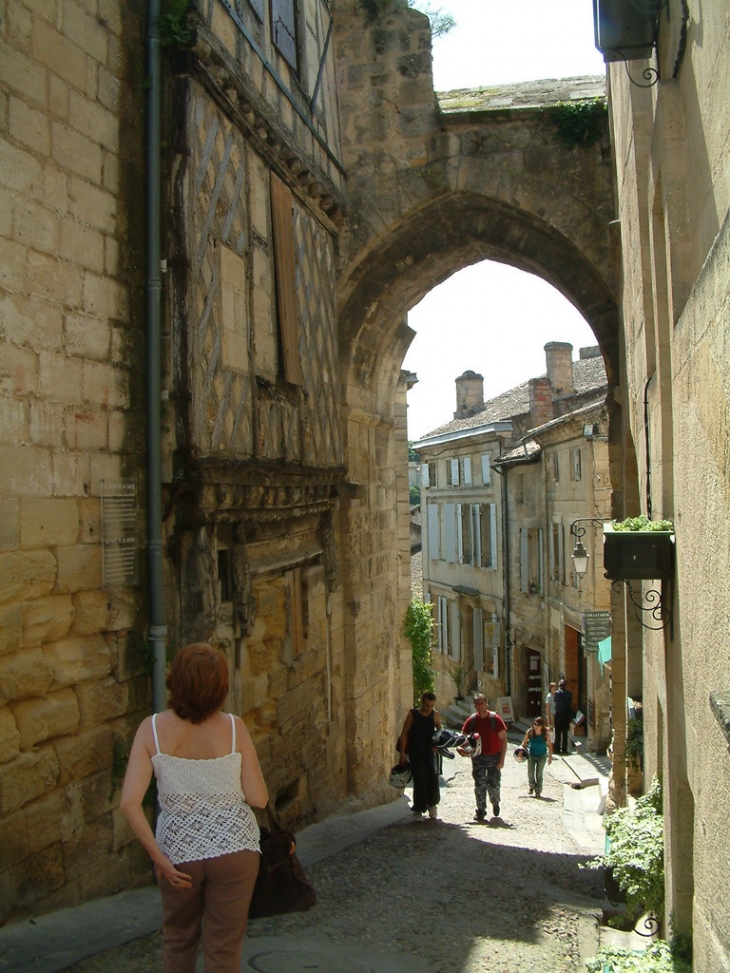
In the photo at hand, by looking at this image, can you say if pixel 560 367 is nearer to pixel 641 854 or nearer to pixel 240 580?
pixel 240 580

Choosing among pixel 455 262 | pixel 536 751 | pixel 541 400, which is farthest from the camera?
pixel 541 400

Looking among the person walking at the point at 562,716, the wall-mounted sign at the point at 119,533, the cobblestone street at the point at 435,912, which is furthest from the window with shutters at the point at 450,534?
the wall-mounted sign at the point at 119,533

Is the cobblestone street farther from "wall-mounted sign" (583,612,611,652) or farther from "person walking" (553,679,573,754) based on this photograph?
"wall-mounted sign" (583,612,611,652)

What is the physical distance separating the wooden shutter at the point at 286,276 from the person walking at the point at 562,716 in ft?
29.6

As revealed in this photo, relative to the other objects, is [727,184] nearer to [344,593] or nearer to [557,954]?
[557,954]

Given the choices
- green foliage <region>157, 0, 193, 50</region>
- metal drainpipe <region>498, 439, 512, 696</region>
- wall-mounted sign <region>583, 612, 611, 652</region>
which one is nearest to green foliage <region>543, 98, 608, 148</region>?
green foliage <region>157, 0, 193, 50</region>

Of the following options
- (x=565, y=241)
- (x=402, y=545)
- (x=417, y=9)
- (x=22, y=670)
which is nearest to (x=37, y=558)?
(x=22, y=670)

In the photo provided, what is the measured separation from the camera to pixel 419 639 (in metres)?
11.7

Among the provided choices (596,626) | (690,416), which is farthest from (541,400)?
(690,416)

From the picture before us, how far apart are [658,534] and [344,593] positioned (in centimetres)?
521

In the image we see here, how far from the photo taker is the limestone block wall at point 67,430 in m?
4.07

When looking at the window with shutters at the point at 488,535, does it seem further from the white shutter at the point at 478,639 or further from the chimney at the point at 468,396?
the chimney at the point at 468,396

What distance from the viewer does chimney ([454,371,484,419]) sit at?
2673cm

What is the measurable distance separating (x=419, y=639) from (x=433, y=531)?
15398 mm
